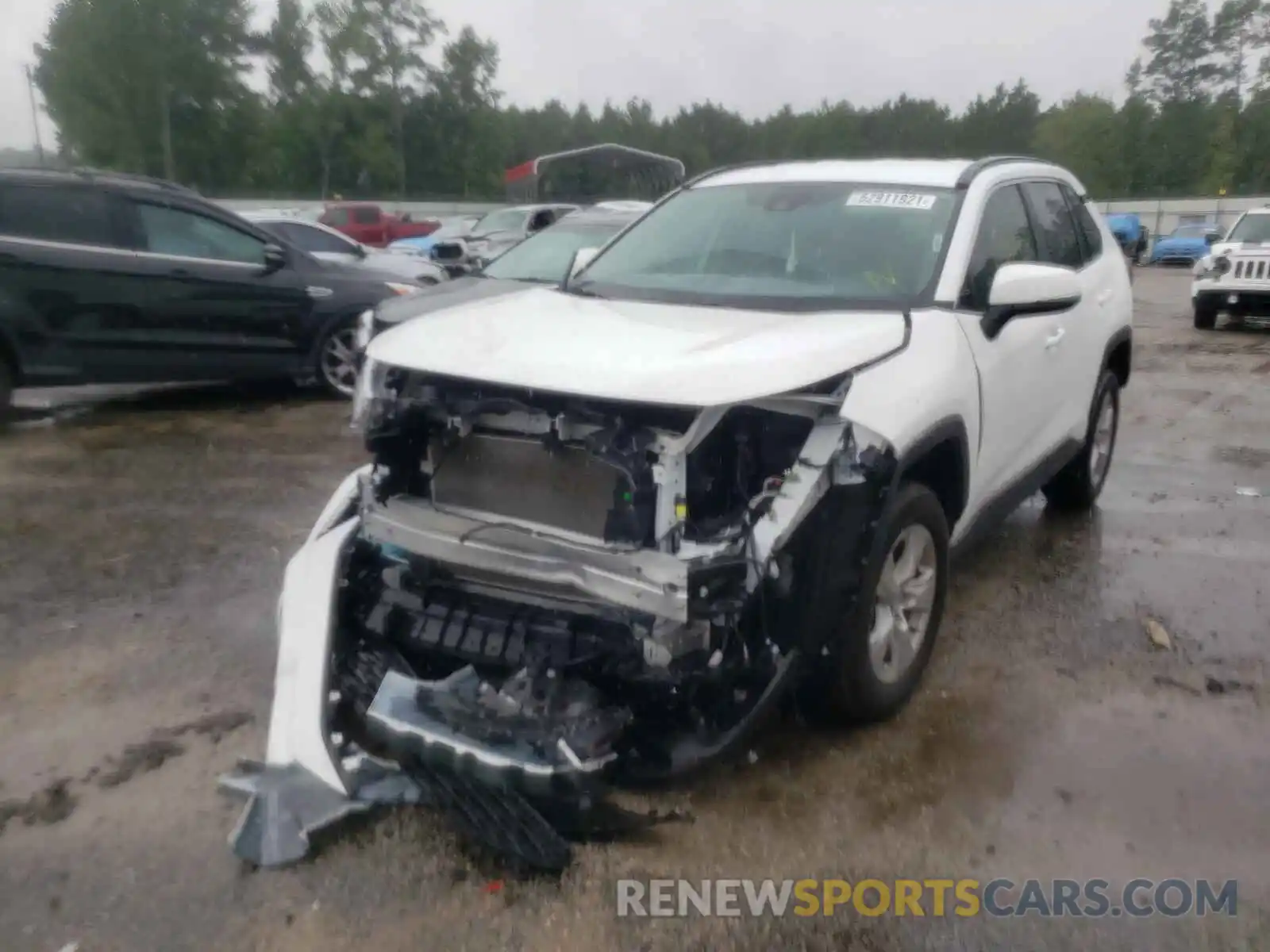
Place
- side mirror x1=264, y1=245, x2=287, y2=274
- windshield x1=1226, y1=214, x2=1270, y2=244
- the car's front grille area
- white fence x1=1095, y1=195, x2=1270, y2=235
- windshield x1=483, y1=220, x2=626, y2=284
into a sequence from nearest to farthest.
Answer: windshield x1=483, y1=220, x2=626, y2=284 < side mirror x1=264, y1=245, x2=287, y2=274 < the car's front grille area < windshield x1=1226, y1=214, x2=1270, y2=244 < white fence x1=1095, y1=195, x2=1270, y2=235

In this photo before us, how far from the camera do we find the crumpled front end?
9.48 ft

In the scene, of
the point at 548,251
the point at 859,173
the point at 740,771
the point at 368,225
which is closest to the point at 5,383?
the point at 548,251

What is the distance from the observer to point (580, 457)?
10.3ft

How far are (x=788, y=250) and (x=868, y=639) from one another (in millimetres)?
1634

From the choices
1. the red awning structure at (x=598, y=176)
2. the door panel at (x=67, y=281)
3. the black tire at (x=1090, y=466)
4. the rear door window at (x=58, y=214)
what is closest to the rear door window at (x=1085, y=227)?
the black tire at (x=1090, y=466)

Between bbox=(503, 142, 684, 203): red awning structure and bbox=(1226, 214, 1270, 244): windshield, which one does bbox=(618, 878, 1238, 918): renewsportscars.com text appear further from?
bbox=(503, 142, 684, 203): red awning structure

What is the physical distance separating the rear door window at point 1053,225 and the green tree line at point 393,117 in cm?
4453

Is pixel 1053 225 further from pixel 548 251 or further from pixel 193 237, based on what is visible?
pixel 193 237

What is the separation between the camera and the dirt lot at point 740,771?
2689 millimetres

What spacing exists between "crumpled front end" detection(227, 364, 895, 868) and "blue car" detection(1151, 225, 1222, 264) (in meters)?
33.8

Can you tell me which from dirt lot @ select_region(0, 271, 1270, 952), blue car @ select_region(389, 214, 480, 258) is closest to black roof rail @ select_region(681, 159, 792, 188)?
dirt lot @ select_region(0, 271, 1270, 952)

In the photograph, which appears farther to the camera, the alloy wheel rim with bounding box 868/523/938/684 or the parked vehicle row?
the parked vehicle row

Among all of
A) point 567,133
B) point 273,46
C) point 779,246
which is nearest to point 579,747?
point 779,246

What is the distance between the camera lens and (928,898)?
2801 millimetres
